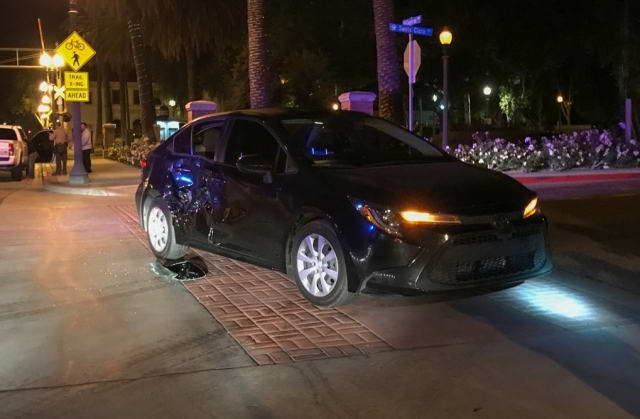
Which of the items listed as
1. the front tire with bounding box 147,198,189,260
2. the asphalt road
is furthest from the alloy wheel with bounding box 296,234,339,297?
the front tire with bounding box 147,198,189,260

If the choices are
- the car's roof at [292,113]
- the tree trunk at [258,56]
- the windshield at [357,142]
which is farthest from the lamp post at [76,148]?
the windshield at [357,142]

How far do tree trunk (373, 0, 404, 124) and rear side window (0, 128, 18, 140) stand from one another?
1116cm

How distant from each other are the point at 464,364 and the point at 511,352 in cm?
47

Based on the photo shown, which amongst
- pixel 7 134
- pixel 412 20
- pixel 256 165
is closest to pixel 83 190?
A: pixel 7 134

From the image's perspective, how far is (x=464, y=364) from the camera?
544 cm

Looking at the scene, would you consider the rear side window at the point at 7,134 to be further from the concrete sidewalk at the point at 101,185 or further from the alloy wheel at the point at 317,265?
the alloy wheel at the point at 317,265

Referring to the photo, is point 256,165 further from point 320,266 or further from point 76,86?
point 76,86

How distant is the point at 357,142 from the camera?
7.64 metres

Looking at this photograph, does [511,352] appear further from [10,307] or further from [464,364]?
[10,307]

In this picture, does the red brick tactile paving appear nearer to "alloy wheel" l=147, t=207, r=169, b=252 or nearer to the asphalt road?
the asphalt road

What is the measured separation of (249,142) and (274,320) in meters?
2.10

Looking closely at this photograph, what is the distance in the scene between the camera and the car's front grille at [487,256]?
607cm

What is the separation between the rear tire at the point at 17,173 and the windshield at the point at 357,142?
54.4ft

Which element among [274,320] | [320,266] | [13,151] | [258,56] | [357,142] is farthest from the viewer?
[13,151]
